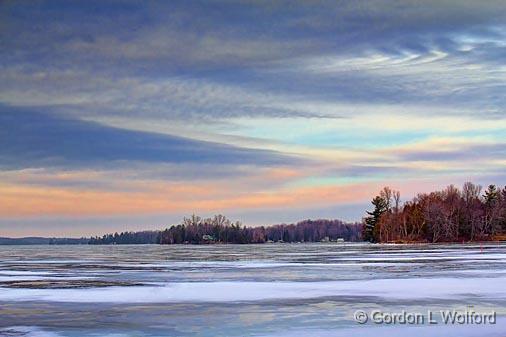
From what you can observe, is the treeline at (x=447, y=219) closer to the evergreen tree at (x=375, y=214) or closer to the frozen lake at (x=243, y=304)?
the evergreen tree at (x=375, y=214)

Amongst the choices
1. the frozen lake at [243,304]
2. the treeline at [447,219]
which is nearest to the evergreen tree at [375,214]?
the treeline at [447,219]

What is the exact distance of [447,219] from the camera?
12481 cm

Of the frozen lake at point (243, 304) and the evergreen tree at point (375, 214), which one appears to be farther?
the evergreen tree at point (375, 214)

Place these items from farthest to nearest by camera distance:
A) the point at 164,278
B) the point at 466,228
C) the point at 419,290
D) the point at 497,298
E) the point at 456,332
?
the point at 466,228 < the point at 164,278 < the point at 419,290 < the point at 497,298 < the point at 456,332

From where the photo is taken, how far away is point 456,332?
38.5 ft

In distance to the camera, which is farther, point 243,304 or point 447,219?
point 447,219

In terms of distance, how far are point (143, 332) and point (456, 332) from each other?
5524 millimetres

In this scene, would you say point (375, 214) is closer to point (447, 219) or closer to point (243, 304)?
point (447, 219)

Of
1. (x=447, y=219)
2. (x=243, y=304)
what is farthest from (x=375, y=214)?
(x=243, y=304)

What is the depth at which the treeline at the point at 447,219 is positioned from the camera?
12638 cm

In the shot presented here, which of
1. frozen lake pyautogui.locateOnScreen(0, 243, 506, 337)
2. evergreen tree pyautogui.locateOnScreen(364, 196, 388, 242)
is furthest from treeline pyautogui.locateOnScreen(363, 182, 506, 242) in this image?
frozen lake pyautogui.locateOnScreen(0, 243, 506, 337)

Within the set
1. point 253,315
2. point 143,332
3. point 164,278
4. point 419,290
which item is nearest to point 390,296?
point 419,290

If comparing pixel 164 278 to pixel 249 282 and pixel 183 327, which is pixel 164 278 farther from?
pixel 183 327

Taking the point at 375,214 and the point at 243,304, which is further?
the point at 375,214
